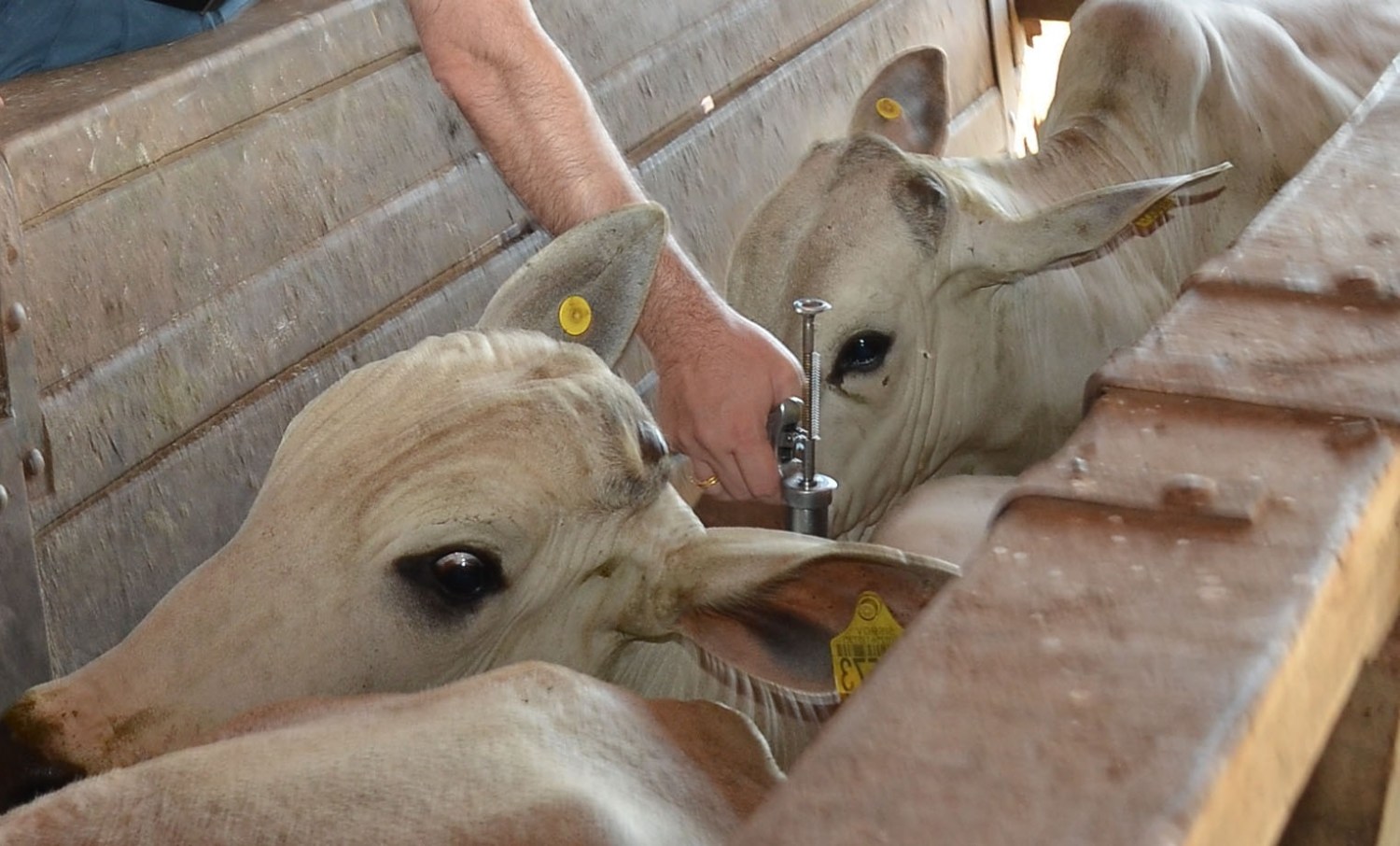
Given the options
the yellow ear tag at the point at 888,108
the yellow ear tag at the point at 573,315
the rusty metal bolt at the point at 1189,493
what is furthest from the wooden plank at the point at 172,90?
the rusty metal bolt at the point at 1189,493

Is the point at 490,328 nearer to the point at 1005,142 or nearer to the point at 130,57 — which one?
the point at 130,57

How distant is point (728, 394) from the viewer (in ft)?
8.45

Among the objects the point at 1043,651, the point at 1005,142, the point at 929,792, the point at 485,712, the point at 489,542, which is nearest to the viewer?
the point at 929,792

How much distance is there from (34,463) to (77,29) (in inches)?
34.8

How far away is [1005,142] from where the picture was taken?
5.78 meters

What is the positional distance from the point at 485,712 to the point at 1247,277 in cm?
80

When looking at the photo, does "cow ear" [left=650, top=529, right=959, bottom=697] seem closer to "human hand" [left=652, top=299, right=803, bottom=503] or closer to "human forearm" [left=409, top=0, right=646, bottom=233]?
"human hand" [left=652, top=299, right=803, bottom=503]

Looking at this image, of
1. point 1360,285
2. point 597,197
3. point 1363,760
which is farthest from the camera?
point 597,197

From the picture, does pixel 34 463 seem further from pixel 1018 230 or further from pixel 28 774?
pixel 1018 230

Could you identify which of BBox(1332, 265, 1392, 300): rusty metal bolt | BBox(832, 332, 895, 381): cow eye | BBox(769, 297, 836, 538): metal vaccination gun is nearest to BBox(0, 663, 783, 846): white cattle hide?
BBox(1332, 265, 1392, 300): rusty metal bolt

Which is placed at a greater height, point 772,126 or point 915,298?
point 915,298

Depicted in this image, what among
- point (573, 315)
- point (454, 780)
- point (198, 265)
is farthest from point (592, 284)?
point (454, 780)

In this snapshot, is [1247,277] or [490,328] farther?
[490,328]

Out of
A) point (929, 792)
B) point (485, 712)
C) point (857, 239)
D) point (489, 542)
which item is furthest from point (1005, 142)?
point (929, 792)
